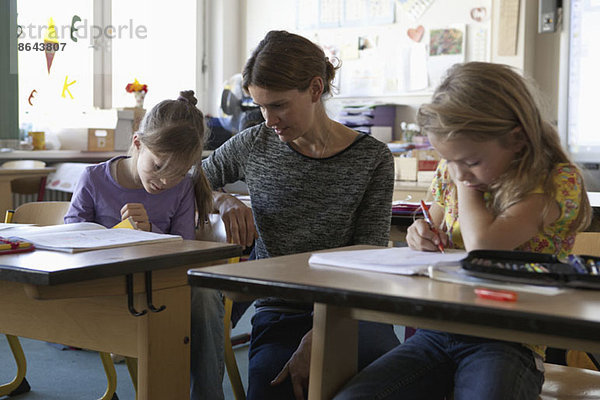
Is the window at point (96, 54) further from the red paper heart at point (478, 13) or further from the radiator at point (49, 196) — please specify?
the red paper heart at point (478, 13)

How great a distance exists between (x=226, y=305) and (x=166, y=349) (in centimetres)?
53

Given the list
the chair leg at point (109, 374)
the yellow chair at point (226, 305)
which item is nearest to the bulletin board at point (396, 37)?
the yellow chair at point (226, 305)

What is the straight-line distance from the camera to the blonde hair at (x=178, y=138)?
6.18 feet

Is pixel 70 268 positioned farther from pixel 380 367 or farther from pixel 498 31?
pixel 498 31

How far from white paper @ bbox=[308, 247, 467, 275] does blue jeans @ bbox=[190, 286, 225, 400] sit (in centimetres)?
54

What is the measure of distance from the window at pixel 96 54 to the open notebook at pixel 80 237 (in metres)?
2.87

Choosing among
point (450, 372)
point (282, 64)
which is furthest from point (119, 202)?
point (450, 372)

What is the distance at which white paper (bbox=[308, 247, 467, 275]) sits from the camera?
3.57 feet

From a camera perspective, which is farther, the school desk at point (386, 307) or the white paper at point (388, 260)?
the white paper at point (388, 260)

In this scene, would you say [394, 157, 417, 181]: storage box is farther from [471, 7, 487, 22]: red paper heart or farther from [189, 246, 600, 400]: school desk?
[189, 246, 600, 400]: school desk

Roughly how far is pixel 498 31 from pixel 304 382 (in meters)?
3.30

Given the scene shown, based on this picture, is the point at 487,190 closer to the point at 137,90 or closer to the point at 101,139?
the point at 101,139

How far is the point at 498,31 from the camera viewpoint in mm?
4234

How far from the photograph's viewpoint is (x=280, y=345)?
1.56 metres
